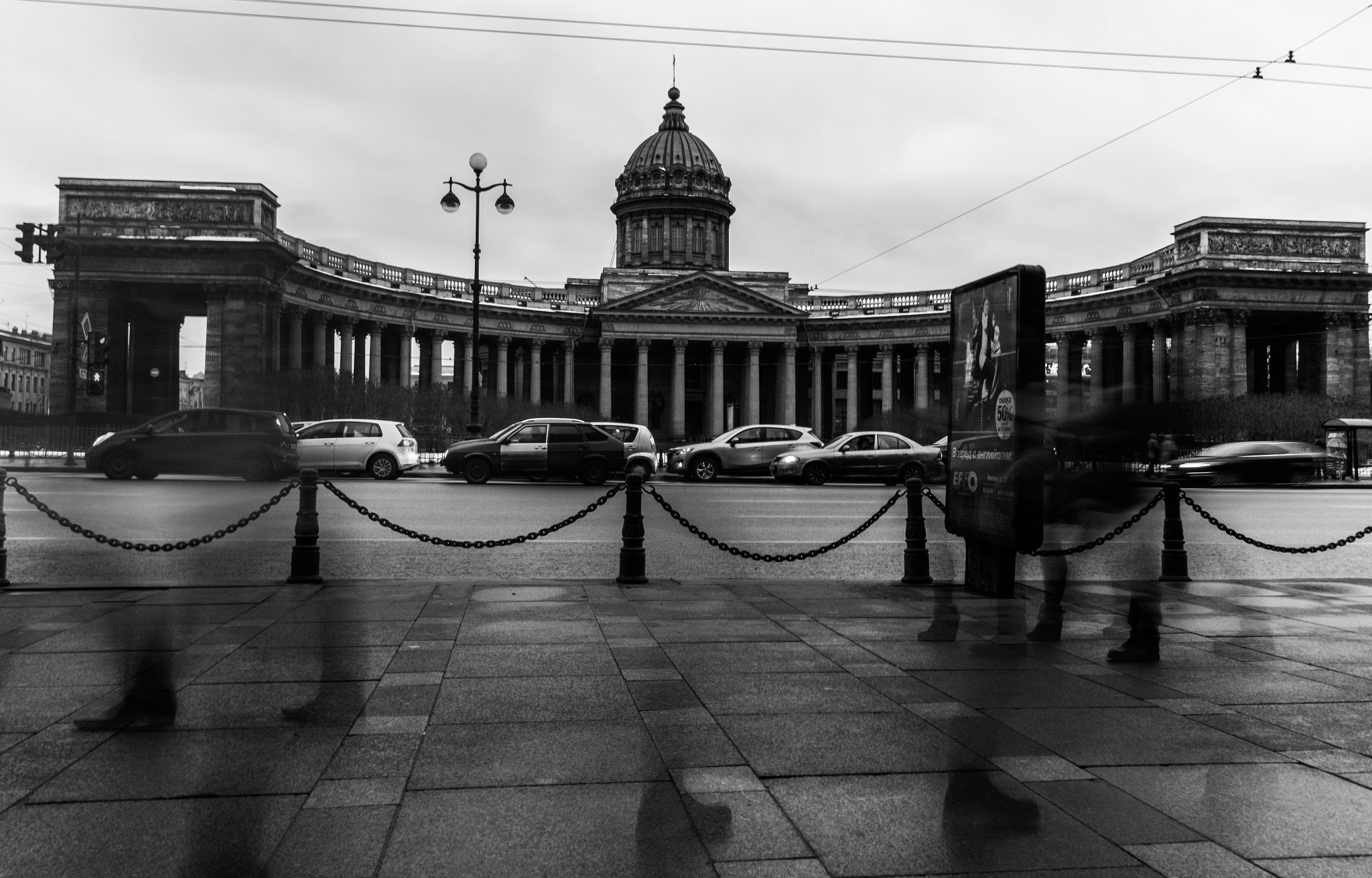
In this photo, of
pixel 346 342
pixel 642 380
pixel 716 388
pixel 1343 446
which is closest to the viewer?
pixel 1343 446

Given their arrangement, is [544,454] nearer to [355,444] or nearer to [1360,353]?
[355,444]

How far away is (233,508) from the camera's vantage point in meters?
16.4

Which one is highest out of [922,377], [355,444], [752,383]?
[922,377]

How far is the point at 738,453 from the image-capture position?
3038 centimetres

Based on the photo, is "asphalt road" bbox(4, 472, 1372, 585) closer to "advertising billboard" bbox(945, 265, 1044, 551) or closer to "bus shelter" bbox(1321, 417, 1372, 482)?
"advertising billboard" bbox(945, 265, 1044, 551)

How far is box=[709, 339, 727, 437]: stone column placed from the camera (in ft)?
250

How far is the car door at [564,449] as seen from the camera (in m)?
25.2

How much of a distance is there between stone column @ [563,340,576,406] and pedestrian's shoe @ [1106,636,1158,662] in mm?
67324

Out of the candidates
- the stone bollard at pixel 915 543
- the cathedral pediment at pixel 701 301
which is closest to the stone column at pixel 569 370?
the cathedral pediment at pixel 701 301

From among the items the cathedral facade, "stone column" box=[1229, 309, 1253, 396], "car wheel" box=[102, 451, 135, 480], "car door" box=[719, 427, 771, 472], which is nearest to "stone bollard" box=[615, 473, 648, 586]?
"car wheel" box=[102, 451, 135, 480]

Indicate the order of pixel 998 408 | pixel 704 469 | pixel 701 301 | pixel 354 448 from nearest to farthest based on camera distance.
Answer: pixel 998 408 → pixel 354 448 → pixel 704 469 → pixel 701 301

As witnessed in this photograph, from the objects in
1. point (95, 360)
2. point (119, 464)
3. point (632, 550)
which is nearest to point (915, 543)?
point (632, 550)

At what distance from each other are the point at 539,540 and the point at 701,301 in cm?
6236

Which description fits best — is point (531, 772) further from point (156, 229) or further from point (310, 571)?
point (156, 229)
